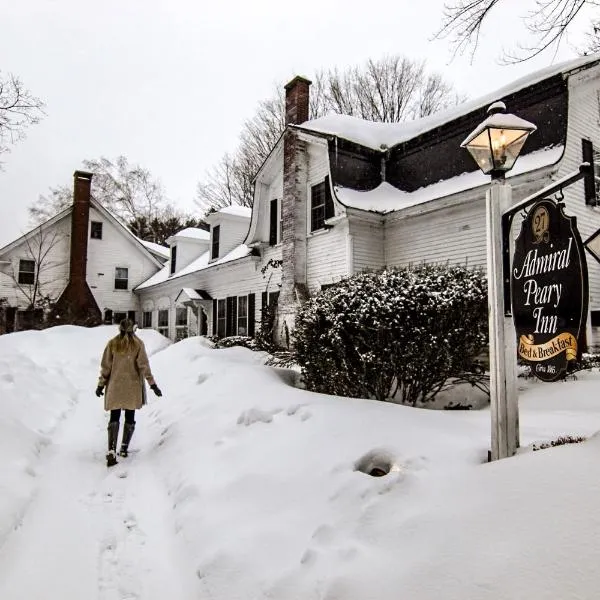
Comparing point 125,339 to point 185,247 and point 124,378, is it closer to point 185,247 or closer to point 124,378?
point 124,378

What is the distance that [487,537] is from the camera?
2.34 meters

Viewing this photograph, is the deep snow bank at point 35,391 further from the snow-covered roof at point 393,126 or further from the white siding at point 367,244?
the snow-covered roof at point 393,126

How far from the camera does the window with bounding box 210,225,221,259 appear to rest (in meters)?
20.9

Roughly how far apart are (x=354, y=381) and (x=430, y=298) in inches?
63.0

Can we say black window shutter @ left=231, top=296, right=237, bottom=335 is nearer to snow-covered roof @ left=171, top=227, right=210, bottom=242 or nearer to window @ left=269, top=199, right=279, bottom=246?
window @ left=269, top=199, right=279, bottom=246

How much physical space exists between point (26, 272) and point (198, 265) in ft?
34.4

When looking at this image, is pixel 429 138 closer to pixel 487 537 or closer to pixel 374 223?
pixel 374 223

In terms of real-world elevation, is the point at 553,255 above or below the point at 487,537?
above

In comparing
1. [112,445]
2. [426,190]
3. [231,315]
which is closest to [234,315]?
[231,315]

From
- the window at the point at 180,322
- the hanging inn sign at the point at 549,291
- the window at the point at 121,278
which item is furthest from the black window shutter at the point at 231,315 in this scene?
the hanging inn sign at the point at 549,291

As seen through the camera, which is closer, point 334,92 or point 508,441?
point 508,441

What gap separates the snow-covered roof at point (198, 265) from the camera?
18812 mm

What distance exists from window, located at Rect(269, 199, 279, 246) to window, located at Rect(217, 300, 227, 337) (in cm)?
463

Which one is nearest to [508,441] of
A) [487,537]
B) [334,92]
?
[487,537]
